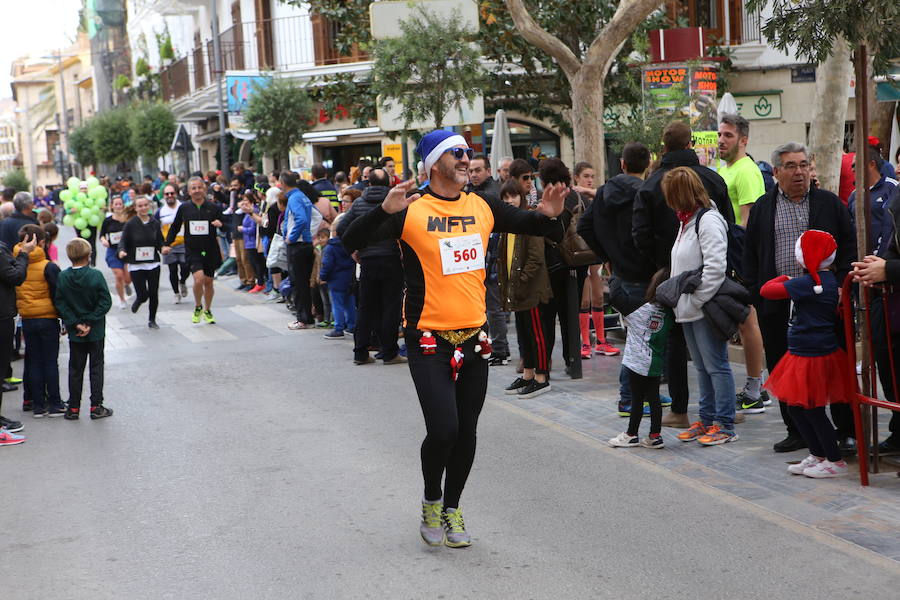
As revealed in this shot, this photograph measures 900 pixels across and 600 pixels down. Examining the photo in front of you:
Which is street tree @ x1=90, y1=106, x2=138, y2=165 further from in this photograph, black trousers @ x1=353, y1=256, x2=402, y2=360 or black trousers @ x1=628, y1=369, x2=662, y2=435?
black trousers @ x1=628, y1=369, x2=662, y2=435

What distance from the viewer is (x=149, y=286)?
15.4 m

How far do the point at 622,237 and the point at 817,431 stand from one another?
2388 millimetres

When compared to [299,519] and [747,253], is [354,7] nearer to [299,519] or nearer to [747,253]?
[747,253]

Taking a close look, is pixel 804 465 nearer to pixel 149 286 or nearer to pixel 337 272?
pixel 337 272

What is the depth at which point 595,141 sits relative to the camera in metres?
14.9

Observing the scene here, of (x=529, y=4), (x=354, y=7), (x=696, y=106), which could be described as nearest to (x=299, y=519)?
(x=696, y=106)

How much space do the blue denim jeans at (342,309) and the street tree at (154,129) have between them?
89.1ft

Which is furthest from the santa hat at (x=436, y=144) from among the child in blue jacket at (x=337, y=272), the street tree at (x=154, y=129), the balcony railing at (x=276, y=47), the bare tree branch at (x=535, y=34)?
the street tree at (x=154, y=129)

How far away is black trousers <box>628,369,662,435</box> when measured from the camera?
294 inches

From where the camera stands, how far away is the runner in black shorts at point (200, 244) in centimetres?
1556

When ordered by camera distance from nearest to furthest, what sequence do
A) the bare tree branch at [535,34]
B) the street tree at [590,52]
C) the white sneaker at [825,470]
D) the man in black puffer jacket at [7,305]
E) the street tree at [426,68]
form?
the white sneaker at [825,470], the man in black puffer jacket at [7,305], the street tree at [590,52], the bare tree branch at [535,34], the street tree at [426,68]

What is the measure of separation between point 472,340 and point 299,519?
1.52 m

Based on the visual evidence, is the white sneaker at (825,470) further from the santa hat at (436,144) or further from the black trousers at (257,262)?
the black trousers at (257,262)

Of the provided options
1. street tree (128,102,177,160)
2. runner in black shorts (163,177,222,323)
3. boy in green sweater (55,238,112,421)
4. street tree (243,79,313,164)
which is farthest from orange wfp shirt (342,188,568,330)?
street tree (128,102,177,160)
